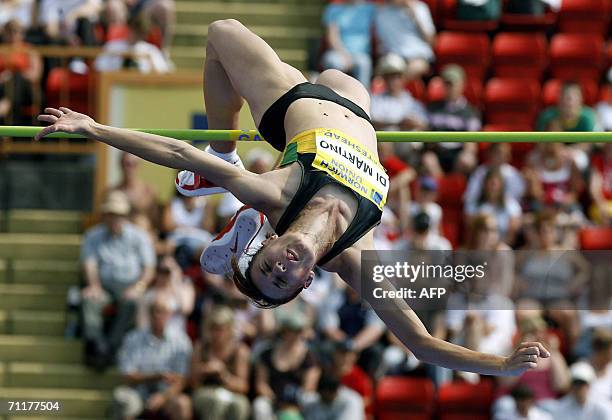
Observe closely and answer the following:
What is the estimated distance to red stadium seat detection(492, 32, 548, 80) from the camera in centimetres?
1497

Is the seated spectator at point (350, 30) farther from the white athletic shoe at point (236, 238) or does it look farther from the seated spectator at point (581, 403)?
the white athletic shoe at point (236, 238)

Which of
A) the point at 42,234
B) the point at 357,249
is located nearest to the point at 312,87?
the point at 357,249

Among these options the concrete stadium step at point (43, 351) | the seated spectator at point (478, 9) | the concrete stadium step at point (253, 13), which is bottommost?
the concrete stadium step at point (43, 351)

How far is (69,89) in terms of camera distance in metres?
14.3

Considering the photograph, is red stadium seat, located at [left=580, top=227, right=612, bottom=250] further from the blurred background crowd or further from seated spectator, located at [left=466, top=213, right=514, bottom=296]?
seated spectator, located at [left=466, top=213, right=514, bottom=296]

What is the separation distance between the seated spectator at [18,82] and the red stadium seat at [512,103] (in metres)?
4.18

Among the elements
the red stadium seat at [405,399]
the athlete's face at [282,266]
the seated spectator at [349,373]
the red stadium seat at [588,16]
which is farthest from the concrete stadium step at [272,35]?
the athlete's face at [282,266]

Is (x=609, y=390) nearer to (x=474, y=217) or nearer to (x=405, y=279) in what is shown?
(x=474, y=217)

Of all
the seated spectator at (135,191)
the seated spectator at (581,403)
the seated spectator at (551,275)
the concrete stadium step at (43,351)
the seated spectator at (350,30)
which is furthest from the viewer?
the seated spectator at (350,30)

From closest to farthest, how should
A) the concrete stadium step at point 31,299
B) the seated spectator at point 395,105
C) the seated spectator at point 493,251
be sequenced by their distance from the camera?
the seated spectator at point 493,251
the concrete stadium step at point 31,299
the seated spectator at point 395,105

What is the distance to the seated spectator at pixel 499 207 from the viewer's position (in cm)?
1305

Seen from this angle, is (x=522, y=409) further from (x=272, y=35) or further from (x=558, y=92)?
(x=272, y=35)

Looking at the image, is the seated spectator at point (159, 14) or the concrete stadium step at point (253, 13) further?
the concrete stadium step at point (253, 13)

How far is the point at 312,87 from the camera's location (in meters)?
8.53
